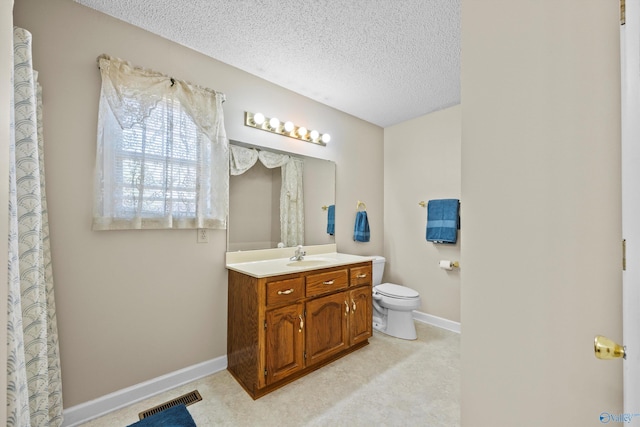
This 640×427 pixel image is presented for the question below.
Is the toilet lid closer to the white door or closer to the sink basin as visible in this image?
the sink basin

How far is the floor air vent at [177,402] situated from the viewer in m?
1.61

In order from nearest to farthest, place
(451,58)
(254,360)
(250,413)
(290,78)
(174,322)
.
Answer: (250,413) → (254,360) → (174,322) → (451,58) → (290,78)

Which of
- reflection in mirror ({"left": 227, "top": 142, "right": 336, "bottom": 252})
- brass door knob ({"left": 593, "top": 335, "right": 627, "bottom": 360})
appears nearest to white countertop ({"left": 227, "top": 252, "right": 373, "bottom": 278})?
reflection in mirror ({"left": 227, "top": 142, "right": 336, "bottom": 252})

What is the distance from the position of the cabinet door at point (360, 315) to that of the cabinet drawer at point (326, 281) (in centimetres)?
16

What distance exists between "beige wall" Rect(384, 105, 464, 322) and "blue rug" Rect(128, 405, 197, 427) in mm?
2532

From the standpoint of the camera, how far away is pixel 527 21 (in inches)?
30.2

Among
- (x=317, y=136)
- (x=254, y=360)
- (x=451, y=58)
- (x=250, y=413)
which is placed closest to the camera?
(x=250, y=413)

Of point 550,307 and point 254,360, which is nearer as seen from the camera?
point 550,307

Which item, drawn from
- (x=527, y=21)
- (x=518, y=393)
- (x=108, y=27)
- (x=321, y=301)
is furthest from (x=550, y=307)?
(x=108, y=27)

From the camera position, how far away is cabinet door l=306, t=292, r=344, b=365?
2.02m

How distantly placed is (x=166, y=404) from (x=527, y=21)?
8.41ft

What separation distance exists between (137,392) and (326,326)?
1.33 meters

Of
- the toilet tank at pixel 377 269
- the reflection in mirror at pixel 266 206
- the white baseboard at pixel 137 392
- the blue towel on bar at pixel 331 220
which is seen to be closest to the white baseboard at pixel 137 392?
the white baseboard at pixel 137 392

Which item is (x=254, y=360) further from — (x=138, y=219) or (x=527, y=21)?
(x=527, y=21)
